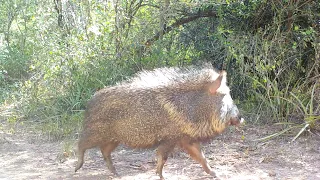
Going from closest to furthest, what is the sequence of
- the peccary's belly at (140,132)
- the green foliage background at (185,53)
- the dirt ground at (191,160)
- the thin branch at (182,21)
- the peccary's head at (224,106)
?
the peccary's head at (224,106) → the peccary's belly at (140,132) → the dirt ground at (191,160) → the green foliage background at (185,53) → the thin branch at (182,21)

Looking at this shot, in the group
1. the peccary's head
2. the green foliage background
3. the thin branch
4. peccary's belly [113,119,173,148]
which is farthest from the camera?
the thin branch

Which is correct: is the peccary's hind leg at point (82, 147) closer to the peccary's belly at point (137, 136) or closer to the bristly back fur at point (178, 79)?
the peccary's belly at point (137, 136)

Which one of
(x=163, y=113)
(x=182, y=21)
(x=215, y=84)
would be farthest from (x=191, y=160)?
(x=182, y=21)

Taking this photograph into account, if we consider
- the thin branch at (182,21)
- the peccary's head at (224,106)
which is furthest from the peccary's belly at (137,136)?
the thin branch at (182,21)

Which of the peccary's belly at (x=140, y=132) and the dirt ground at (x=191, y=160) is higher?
the peccary's belly at (x=140, y=132)

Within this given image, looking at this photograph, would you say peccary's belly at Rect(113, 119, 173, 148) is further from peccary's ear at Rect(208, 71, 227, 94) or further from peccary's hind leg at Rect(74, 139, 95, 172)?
peccary's ear at Rect(208, 71, 227, 94)

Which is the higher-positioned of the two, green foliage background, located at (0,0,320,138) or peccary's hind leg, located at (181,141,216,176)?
green foliage background, located at (0,0,320,138)

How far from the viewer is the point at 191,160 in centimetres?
539

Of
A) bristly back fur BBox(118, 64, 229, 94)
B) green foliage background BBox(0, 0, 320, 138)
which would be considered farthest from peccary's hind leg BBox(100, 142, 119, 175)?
green foliage background BBox(0, 0, 320, 138)

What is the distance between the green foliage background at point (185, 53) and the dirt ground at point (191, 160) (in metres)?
0.40

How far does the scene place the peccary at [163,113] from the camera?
4414 mm

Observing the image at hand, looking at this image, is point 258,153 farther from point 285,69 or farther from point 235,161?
point 285,69

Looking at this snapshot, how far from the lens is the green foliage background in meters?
6.42

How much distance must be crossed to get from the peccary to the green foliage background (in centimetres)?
176
